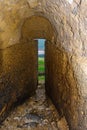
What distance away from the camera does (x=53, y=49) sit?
4.16m

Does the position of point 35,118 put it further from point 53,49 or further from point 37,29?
point 37,29

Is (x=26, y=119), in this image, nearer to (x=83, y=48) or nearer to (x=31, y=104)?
(x=31, y=104)

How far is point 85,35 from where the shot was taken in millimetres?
2246

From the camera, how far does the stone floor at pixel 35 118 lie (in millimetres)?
3770

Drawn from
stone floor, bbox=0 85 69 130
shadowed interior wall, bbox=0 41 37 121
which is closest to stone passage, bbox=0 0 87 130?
shadowed interior wall, bbox=0 41 37 121

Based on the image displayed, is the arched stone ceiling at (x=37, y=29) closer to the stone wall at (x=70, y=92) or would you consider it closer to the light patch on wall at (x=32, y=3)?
the stone wall at (x=70, y=92)

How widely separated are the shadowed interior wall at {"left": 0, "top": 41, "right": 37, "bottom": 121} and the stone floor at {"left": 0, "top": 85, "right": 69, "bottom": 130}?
19 cm

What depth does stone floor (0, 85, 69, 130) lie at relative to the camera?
12.4 feet

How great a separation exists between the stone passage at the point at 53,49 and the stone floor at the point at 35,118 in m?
0.16

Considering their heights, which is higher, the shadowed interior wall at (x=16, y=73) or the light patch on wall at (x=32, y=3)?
the light patch on wall at (x=32, y=3)

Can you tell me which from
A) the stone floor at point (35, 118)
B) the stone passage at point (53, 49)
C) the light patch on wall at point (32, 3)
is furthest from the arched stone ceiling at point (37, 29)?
the stone floor at point (35, 118)

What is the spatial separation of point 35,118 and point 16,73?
0.97 metres

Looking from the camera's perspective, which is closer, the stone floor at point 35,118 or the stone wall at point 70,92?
the stone wall at point 70,92

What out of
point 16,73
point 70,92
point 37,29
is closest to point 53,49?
point 37,29
